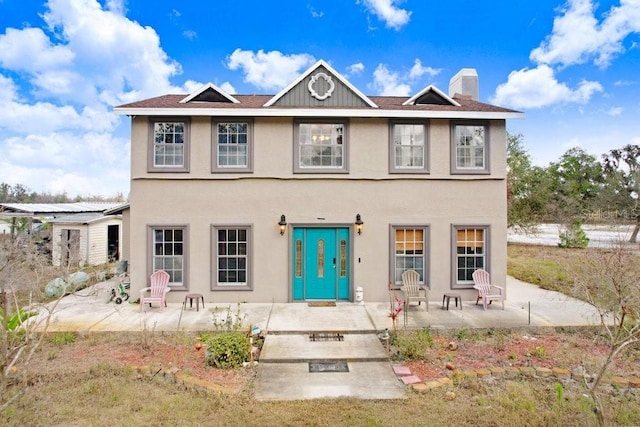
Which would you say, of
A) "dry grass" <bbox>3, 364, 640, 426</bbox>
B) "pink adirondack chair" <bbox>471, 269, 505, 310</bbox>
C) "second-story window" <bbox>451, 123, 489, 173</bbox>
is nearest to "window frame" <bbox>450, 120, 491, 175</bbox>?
"second-story window" <bbox>451, 123, 489, 173</bbox>

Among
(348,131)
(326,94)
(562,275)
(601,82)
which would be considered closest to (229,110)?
(326,94)

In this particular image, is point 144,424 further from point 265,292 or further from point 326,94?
point 326,94

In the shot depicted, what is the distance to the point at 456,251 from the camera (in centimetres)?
994

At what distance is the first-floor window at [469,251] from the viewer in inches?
392

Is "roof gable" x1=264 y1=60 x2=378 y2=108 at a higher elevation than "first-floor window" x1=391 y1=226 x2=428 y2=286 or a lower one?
higher

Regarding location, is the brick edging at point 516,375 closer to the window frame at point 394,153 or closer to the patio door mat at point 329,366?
the patio door mat at point 329,366

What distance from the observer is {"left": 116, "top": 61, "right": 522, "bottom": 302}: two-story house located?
9656mm

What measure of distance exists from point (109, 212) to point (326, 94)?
327 inches

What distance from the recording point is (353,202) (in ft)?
32.3

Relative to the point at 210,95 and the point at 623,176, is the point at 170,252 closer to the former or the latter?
the point at 210,95

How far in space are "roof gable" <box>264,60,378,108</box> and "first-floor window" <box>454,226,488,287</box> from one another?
4788 mm

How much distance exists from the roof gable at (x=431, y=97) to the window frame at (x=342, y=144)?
226 cm

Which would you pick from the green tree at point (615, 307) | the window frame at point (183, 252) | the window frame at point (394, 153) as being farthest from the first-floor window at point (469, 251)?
the window frame at point (183, 252)

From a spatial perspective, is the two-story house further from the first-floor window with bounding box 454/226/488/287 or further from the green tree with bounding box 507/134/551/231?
the green tree with bounding box 507/134/551/231
